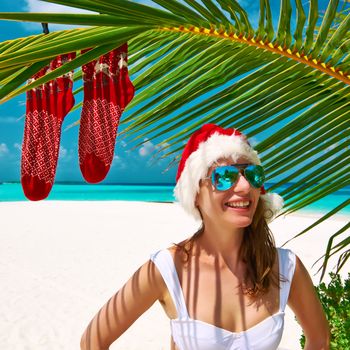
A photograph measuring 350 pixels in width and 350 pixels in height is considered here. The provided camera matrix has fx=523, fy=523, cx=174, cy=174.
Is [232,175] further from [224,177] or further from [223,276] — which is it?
[223,276]

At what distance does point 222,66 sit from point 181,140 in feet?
1.01

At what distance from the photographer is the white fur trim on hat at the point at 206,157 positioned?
4.46 feet

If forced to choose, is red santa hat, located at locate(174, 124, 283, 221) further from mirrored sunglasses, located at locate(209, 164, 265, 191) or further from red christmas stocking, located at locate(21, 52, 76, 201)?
red christmas stocking, located at locate(21, 52, 76, 201)

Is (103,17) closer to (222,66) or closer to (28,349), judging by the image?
(222,66)

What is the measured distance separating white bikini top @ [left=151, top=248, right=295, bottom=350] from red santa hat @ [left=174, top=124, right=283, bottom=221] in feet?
0.55

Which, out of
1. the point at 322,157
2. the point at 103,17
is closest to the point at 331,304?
the point at 322,157

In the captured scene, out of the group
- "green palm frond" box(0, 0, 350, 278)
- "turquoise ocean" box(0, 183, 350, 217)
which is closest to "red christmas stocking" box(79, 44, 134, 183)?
"green palm frond" box(0, 0, 350, 278)

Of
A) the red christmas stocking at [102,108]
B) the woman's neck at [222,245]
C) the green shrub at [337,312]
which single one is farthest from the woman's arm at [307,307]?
the green shrub at [337,312]

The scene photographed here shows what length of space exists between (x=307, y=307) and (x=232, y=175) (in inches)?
17.4

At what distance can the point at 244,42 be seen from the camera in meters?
1.21

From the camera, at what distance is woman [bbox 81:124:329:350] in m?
1.28

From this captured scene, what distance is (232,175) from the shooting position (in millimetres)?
1282

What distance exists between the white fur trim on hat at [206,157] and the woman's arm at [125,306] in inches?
7.7

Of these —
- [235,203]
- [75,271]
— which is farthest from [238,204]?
[75,271]
